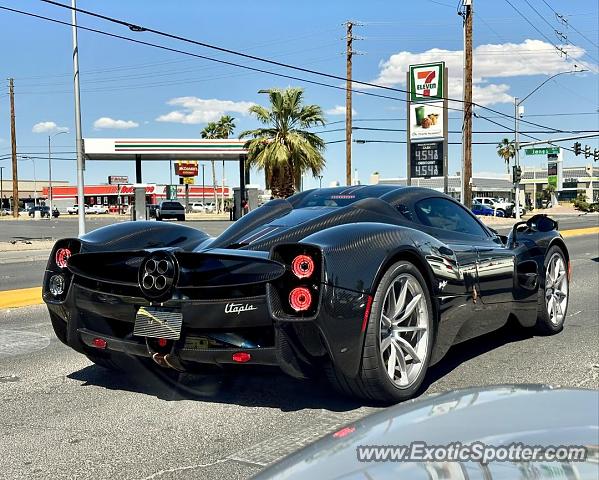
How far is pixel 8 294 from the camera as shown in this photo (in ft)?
30.8

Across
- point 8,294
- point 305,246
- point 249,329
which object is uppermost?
point 305,246

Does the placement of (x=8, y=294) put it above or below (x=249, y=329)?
below

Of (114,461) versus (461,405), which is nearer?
(461,405)

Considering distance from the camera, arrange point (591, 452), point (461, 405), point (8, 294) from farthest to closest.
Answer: point (8, 294)
point (461, 405)
point (591, 452)

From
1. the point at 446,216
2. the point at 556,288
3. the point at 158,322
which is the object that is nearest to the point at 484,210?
the point at 556,288

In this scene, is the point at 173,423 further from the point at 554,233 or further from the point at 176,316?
the point at 554,233

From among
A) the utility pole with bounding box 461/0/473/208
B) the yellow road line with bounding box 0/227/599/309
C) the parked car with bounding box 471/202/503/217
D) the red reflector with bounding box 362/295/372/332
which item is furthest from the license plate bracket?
the parked car with bounding box 471/202/503/217

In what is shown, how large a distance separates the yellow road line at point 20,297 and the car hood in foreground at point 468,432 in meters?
7.23

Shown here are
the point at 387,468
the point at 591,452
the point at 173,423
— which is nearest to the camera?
the point at 591,452

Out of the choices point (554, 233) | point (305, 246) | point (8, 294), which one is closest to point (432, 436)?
point (305, 246)

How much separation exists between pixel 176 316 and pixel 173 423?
2.04ft

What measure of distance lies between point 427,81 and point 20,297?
95.9ft

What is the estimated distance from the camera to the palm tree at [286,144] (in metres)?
34.2

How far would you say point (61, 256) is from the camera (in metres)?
4.24
